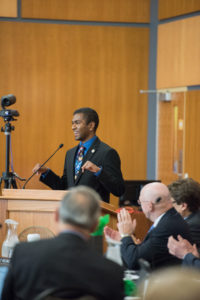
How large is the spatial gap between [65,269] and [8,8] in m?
7.02

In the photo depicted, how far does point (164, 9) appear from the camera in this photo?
27.6 ft

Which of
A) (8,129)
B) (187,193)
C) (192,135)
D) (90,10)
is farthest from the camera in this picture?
(90,10)

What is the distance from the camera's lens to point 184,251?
2.91 m

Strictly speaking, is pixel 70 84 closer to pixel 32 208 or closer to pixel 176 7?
pixel 176 7

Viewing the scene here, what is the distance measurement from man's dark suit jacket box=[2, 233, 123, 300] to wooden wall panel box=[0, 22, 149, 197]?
20.9ft

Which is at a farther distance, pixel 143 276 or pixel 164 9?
pixel 164 9

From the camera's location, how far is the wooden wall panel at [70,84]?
8.33m

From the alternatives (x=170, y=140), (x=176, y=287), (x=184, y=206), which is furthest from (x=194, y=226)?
(x=170, y=140)

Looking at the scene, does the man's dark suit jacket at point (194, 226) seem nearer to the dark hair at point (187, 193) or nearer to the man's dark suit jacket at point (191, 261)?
the dark hair at point (187, 193)

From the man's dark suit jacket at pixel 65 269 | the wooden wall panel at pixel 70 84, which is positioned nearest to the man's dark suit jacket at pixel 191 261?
the man's dark suit jacket at pixel 65 269

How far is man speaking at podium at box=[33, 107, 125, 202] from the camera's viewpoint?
421 centimetres

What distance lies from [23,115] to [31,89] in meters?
0.43

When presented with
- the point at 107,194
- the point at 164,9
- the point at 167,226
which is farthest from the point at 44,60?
the point at 167,226

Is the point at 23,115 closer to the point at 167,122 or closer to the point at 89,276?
the point at 167,122
